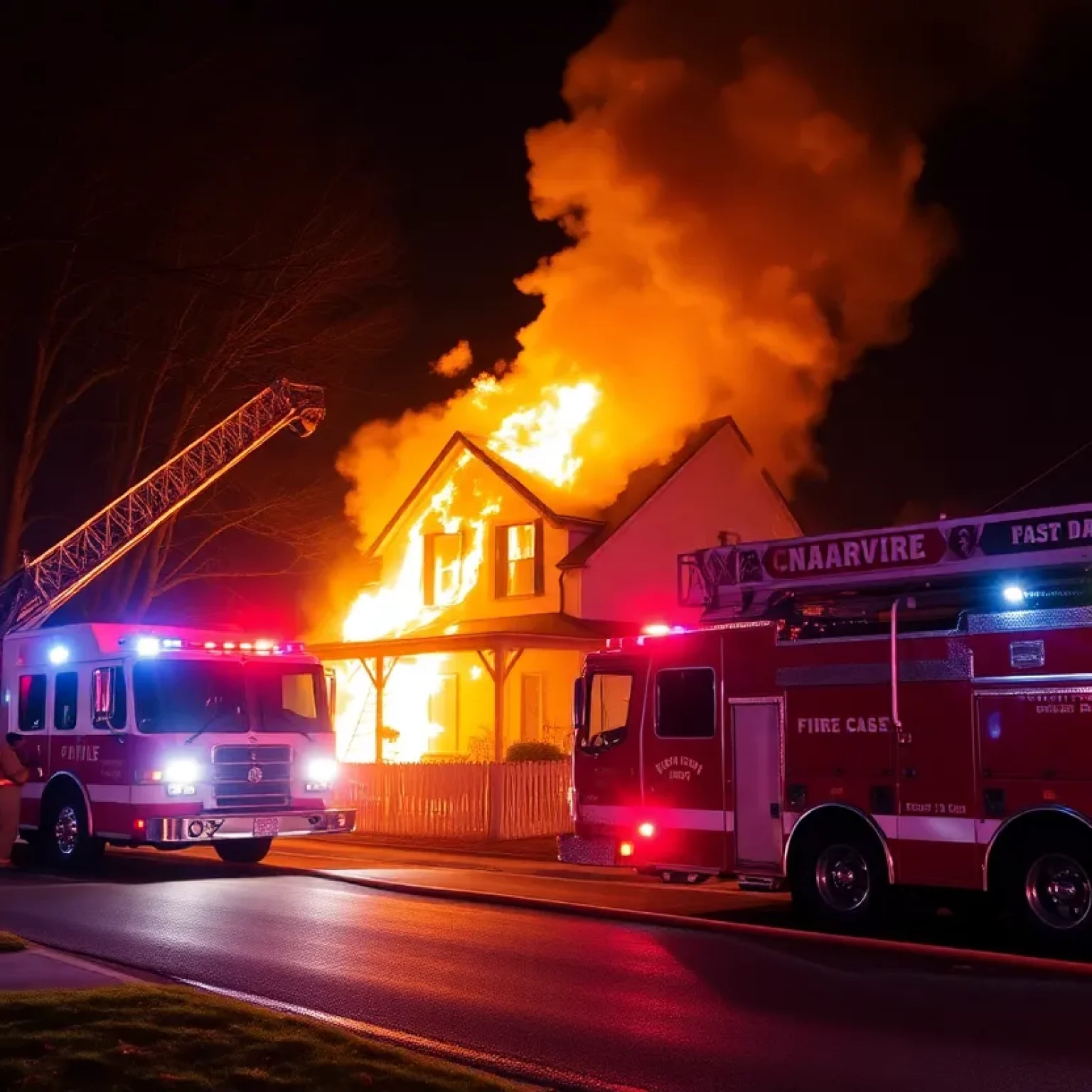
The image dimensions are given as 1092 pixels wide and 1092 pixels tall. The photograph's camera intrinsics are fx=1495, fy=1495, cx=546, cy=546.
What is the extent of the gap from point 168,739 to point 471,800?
7.01 m

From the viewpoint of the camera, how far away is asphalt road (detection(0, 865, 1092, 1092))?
758 centimetres

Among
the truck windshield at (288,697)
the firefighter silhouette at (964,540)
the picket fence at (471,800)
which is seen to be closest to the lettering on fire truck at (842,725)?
the firefighter silhouette at (964,540)

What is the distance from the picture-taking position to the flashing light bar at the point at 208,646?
16953 mm

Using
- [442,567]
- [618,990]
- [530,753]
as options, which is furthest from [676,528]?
[618,990]

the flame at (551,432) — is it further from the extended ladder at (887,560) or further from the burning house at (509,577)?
the extended ladder at (887,560)

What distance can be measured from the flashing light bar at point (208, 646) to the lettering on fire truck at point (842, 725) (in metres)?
7.38

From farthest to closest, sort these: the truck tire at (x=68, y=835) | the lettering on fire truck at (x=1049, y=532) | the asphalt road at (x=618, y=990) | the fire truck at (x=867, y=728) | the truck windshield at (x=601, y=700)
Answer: the truck tire at (x=68, y=835), the truck windshield at (x=601, y=700), the lettering on fire truck at (x=1049, y=532), the fire truck at (x=867, y=728), the asphalt road at (x=618, y=990)

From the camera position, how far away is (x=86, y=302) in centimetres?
2805

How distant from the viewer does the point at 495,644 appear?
24.6m

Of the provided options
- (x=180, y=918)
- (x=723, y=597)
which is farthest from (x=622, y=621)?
(x=180, y=918)

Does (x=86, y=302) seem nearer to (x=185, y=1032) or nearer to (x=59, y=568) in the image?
(x=59, y=568)

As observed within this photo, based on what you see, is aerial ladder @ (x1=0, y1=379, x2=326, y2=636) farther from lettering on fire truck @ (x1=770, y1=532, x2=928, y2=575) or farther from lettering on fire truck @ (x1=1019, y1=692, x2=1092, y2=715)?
lettering on fire truck @ (x1=1019, y1=692, x2=1092, y2=715)

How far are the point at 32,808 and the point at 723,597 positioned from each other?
964cm

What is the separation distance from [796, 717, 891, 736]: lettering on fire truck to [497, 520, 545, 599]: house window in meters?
17.1
